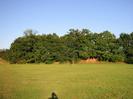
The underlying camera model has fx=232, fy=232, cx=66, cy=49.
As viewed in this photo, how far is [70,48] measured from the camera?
225 feet

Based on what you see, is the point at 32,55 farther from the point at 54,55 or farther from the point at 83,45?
the point at 83,45

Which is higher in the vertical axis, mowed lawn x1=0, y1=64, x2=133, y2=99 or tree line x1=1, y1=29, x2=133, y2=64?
tree line x1=1, y1=29, x2=133, y2=64

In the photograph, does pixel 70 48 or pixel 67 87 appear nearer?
pixel 67 87

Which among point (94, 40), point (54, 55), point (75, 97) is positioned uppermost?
point (94, 40)

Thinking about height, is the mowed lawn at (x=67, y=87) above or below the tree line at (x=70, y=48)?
below

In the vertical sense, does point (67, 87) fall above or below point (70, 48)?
below

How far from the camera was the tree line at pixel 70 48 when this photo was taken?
218 ft

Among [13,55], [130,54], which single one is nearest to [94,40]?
[130,54]

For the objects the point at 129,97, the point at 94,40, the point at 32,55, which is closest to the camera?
the point at 129,97

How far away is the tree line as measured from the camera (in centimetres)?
6656

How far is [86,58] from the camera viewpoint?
235 ft

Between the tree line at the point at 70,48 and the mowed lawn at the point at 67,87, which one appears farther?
the tree line at the point at 70,48

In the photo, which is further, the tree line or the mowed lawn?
the tree line

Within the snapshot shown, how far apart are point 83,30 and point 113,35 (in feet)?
31.0
